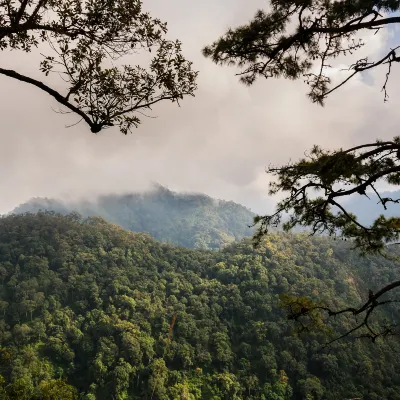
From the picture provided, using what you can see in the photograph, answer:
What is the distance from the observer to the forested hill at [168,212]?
4906 inches

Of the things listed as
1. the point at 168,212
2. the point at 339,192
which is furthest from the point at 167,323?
the point at 168,212

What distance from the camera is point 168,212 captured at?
143625 millimetres

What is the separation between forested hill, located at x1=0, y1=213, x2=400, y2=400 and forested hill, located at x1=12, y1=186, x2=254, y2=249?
2983 inches

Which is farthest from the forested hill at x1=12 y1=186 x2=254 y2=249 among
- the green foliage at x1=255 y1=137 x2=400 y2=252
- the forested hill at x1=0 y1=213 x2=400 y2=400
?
the green foliage at x1=255 y1=137 x2=400 y2=252

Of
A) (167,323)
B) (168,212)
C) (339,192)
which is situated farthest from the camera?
(168,212)

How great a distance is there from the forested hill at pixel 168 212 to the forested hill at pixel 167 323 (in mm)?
75778

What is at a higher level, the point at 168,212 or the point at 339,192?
the point at 168,212

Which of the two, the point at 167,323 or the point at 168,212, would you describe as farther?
the point at 168,212

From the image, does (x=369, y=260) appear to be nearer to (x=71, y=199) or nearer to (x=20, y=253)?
(x=20, y=253)

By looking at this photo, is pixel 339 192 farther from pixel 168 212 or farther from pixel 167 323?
pixel 168 212

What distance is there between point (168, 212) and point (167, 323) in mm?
114266

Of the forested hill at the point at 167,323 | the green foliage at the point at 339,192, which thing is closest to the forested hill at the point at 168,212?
the forested hill at the point at 167,323

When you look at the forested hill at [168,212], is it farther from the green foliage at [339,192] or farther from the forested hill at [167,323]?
the green foliage at [339,192]

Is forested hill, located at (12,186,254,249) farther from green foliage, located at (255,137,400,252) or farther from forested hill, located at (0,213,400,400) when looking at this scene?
green foliage, located at (255,137,400,252)
